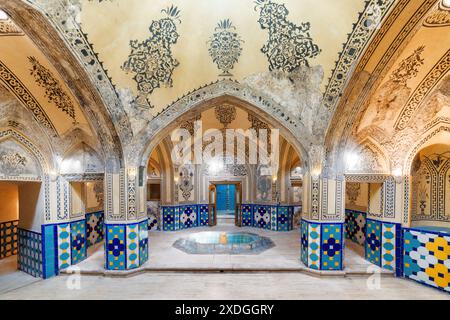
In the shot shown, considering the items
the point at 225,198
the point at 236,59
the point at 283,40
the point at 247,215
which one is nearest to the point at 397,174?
the point at 283,40

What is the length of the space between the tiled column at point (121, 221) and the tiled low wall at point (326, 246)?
3713mm

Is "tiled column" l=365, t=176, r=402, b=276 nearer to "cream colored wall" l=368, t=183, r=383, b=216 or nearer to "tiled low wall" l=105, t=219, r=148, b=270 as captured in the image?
"cream colored wall" l=368, t=183, r=383, b=216

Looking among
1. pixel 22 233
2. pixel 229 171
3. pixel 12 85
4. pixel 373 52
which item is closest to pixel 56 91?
pixel 12 85

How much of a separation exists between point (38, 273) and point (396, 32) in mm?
7824

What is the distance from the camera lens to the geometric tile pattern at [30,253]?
5504mm

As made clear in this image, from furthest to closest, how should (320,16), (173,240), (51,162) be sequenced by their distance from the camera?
(173,240)
(51,162)
(320,16)

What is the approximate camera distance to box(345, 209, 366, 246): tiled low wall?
24.1ft

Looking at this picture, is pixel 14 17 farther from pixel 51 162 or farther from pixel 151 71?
pixel 51 162

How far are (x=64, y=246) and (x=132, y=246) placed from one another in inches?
60.7

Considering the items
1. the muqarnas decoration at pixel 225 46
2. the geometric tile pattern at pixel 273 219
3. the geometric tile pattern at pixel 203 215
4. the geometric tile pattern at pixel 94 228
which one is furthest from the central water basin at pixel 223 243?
the muqarnas decoration at pixel 225 46

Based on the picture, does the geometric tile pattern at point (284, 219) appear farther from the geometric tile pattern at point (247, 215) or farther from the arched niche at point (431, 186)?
the arched niche at point (431, 186)

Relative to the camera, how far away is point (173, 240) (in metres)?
8.23

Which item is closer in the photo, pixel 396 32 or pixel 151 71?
pixel 396 32

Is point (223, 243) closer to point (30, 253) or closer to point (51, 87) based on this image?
point (30, 253)
